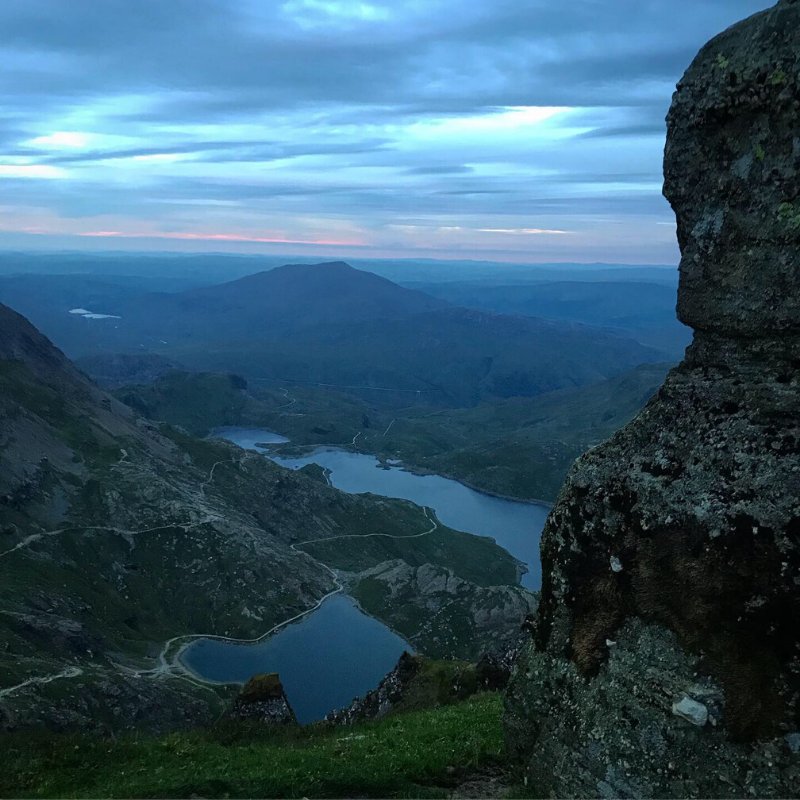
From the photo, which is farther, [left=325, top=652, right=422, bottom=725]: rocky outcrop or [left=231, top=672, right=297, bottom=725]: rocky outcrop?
[left=325, top=652, right=422, bottom=725]: rocky outcrop

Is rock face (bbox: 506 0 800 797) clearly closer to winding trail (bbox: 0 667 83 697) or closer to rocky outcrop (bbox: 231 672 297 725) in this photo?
rocky outcrop (bbox: 231 672 297 725)

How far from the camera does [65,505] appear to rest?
136 m

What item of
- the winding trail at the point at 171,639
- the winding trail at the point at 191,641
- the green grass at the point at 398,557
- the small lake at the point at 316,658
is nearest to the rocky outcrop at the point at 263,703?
the winding trail at the point at 171,639

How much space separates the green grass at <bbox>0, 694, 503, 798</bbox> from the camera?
16.3 m

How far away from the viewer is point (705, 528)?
1403cm

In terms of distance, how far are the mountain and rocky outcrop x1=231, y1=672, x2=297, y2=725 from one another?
3308 centimetres

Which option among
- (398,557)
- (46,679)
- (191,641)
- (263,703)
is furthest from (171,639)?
(263,703)

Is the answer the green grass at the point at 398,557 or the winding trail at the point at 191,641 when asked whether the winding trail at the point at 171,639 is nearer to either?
the winding trail at the point at 191,641

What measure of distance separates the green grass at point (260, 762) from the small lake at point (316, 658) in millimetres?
83418

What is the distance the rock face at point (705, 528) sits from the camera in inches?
519

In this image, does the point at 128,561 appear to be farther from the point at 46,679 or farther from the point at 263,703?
the point at 263,703

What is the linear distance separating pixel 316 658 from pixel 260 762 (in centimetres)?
10541

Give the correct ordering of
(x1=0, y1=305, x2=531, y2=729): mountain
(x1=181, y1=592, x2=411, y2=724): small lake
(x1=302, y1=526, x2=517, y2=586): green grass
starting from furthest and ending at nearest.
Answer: (x1=302, y1=526, x2=517, y2=586): green grass
(x1=181, y1=592, x2=411, y2=724): small lake
(x1=0, y1=305, x2=531, y2=729): mountain

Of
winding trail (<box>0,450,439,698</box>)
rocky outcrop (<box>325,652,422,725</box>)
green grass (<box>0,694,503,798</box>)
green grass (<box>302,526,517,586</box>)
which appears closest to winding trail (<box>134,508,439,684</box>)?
winding trail (<box>0,450,439,698</box>)
